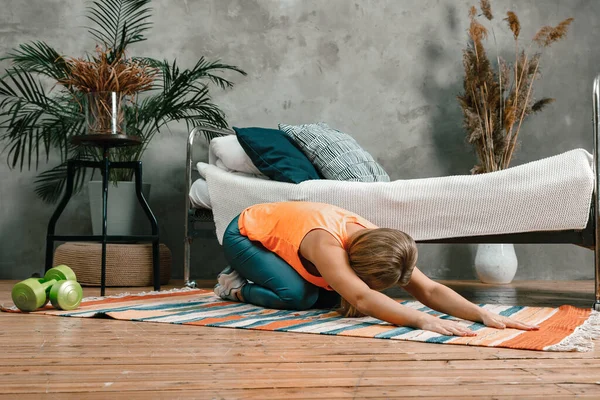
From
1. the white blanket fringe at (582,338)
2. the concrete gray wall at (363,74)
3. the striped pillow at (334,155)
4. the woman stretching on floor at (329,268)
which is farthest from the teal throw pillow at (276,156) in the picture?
the white blanket fringe at (582,338)

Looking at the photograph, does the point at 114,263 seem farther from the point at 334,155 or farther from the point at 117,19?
the point at 117,19

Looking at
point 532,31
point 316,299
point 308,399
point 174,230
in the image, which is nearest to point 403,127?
point 532,31

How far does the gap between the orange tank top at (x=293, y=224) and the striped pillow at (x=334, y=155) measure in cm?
72

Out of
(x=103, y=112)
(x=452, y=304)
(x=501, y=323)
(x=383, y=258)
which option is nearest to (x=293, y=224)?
(x=383, y=258)

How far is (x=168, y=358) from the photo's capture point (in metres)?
1.54

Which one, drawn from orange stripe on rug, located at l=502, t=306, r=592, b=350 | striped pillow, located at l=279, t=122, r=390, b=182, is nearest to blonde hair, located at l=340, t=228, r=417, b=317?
orange stripe on rug, located at l=502, t=306, r=592, b=350

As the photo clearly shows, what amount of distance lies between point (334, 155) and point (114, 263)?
1.25m

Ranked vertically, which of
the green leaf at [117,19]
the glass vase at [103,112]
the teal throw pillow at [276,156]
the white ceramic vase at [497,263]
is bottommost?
the white ceramic vase at [497,263]

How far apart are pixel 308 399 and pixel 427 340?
2.15 ft

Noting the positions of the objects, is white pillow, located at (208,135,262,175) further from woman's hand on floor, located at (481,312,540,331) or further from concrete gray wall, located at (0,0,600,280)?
woman's hand on floor, located at (481,312,540,331)

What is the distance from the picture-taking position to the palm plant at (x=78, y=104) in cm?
364

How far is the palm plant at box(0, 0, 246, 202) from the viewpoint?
143 inches

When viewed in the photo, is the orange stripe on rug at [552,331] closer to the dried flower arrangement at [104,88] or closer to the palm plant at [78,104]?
the dried flower arrangement at [104,88]

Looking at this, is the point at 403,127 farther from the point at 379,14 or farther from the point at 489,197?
the point at 489,197
